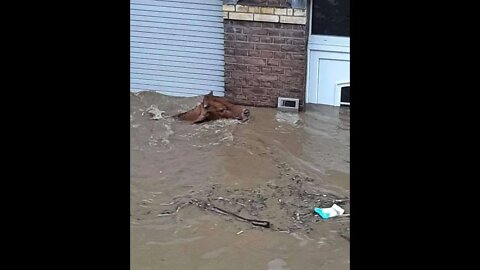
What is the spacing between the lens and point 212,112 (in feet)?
16.6

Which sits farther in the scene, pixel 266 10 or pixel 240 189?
pixel 266 10

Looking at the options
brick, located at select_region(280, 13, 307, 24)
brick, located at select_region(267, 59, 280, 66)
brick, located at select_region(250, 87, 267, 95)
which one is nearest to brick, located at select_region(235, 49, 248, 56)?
brick, located at select_region(267, 59, 280, 66)

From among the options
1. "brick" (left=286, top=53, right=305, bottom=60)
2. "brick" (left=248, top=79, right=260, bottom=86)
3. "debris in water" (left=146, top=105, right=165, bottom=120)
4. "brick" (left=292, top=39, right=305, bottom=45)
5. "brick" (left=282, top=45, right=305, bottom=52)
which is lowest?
"debris in water" (left=146, top=105, right=165, bottom=120)

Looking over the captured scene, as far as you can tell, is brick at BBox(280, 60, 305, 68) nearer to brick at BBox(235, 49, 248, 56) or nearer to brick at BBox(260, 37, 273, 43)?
brick at BBox(260, 37, 273, 43)

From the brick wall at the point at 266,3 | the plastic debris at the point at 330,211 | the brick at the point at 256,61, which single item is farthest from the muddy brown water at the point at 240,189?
the brick wall at the point at 266,3

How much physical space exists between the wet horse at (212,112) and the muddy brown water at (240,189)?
0.09 meters

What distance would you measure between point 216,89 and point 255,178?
6.34 feet

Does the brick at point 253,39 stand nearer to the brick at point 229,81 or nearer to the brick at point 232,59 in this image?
the brick at point 232,59

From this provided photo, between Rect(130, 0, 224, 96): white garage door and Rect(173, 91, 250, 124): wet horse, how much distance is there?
52 cm

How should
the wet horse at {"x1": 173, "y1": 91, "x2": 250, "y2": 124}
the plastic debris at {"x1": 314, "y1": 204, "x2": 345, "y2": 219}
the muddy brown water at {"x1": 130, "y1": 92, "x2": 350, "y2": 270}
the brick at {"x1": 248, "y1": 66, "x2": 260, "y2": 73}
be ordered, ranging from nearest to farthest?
the muddy brown water at {"x1": 130, "y1": 92, "x2": 350, "y2": 270}
the plastic debris at {"x1": 314, "y1": 204, "x2": 345, "y2": 219}
the wet horse at {"x1": 173, "y1": 91, "x2": 250, "y2": 124}
the brick at {"x1": 248, "y1": 66, "x2": 260, "y2": 73}

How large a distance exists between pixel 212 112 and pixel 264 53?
0.80m

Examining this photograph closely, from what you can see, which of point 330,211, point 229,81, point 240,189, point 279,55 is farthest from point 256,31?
point 330,211

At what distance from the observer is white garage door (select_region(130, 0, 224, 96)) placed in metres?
5.56

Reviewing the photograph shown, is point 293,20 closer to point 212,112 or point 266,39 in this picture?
point 266,39
